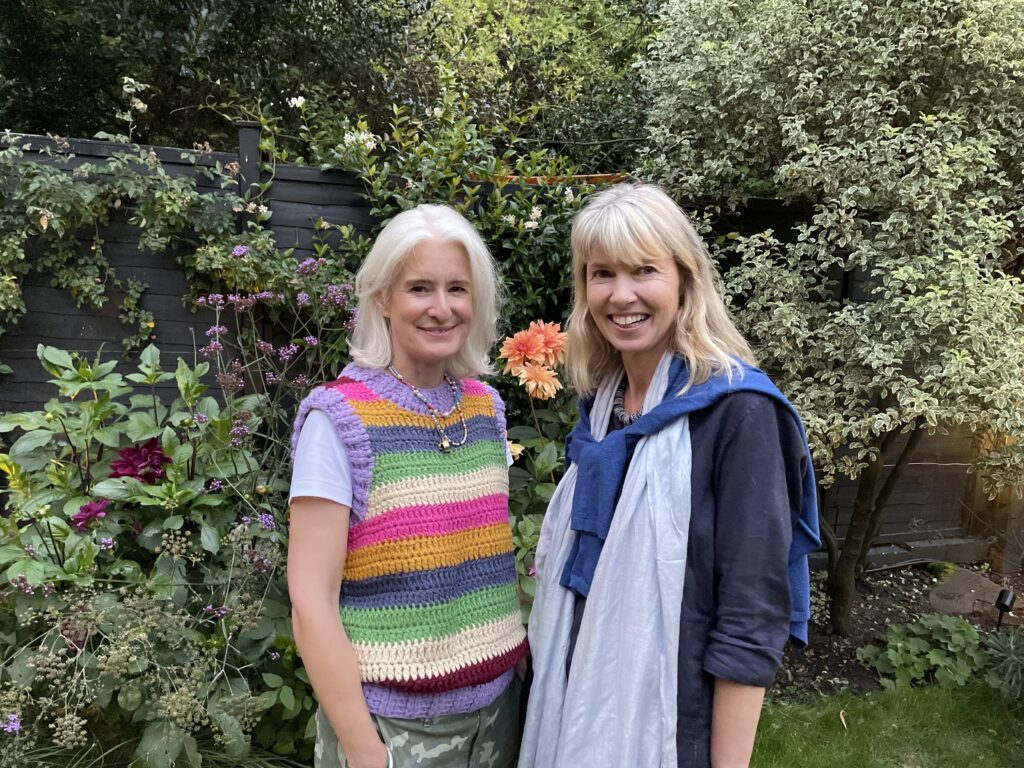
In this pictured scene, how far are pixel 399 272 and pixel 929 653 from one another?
3.38 m

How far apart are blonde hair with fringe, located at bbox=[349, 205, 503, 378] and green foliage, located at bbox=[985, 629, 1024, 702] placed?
302 centimetres

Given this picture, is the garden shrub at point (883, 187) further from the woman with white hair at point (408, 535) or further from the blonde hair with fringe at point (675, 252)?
the woman with white hair at point (408, 535)

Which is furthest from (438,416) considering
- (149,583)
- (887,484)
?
(887,484)

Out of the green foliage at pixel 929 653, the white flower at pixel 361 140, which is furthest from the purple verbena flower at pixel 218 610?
the green foliage at pixel 929 653

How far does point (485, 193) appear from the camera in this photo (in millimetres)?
3438

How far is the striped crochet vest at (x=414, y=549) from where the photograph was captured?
1242 mm

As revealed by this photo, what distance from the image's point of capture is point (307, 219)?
10.8 feet

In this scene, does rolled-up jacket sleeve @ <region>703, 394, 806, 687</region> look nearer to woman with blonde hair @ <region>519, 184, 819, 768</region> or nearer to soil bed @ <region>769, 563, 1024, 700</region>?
woman with blonde hair @ <region>519, 184, 819, 768</region>

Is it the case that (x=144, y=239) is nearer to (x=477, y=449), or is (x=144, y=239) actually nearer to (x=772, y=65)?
(x=477, y=449)

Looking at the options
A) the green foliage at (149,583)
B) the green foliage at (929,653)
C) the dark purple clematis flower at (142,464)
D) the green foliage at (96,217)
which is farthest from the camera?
the green foliage at (929,653)

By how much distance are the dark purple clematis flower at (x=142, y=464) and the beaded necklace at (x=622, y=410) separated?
1643 millimetres

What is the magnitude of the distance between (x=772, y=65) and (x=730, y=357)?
2561mm

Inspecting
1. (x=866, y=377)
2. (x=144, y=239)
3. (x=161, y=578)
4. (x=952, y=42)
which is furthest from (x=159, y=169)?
(x=952, y=42)

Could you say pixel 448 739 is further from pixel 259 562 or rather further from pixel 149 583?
pixel 149 583
